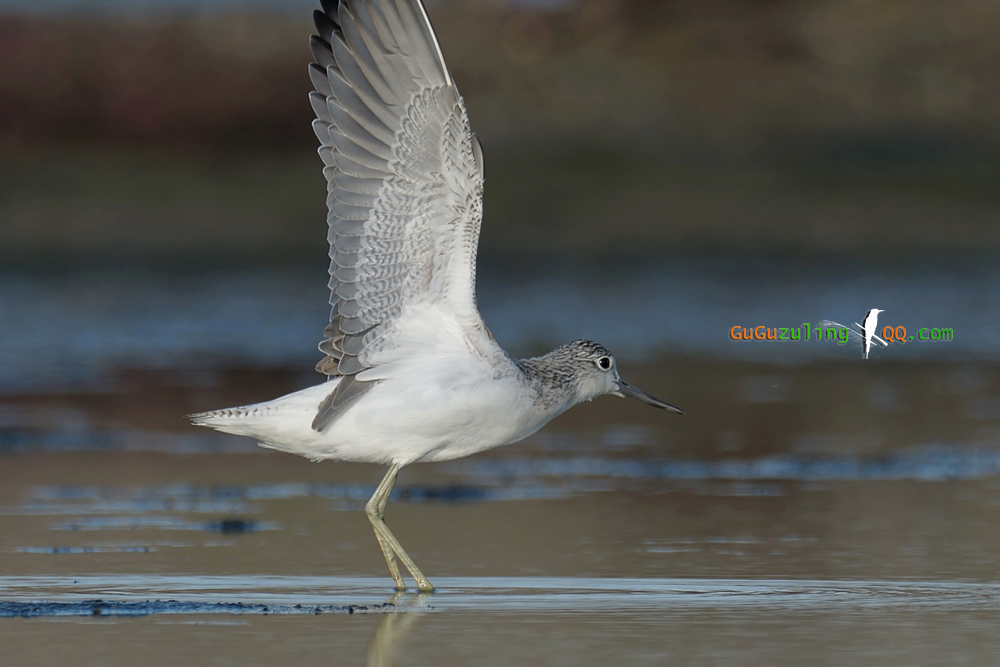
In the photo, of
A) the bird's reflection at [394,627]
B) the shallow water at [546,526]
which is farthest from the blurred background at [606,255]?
the bird's reflection at [394,627]

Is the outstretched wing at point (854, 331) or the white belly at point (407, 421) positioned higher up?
the white belly at point (407, 421)

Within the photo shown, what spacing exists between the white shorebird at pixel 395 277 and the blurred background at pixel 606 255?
1.82ft

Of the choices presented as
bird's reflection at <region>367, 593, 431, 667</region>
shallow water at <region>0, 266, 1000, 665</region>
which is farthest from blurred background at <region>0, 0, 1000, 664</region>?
bird's reflection at <region>367, 593, 431, 667</region>

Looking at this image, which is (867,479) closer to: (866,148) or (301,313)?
(301,313)

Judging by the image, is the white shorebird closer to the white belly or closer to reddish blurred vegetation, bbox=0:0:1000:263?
the white belly

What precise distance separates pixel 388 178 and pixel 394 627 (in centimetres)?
196


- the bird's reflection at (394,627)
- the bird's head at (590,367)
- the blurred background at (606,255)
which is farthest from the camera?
the blurred background at (606,255)

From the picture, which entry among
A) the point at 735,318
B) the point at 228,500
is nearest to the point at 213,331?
the point at 735,318

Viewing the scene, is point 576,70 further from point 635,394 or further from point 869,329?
point 635,394

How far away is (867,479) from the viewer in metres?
9.00

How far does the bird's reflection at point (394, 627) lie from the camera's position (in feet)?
18.5

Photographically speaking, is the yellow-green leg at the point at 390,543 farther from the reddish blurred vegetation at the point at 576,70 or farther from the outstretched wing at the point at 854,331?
the reddish blurred vegetation at the point at 576,70

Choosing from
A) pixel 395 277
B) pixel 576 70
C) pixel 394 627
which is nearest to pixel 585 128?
pixel 576 70

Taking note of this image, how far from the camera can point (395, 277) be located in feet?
23.8
